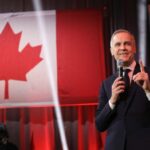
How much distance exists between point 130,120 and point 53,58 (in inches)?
55.0

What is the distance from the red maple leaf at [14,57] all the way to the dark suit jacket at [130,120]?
1386 millimetres

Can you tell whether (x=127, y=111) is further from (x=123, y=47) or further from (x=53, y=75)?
(x=53, y=75)

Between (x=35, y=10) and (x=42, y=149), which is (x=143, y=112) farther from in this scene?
(x=35, y=10)

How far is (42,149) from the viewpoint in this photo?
110 inches

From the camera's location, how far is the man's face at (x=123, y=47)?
4.97 ft

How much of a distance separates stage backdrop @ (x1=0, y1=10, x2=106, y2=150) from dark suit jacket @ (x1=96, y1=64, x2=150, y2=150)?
3.81 feet

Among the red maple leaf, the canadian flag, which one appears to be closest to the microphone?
the canadian flag

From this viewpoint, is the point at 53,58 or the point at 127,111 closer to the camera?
the point at 127,111

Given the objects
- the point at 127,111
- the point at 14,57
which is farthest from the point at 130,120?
the point at 14,57

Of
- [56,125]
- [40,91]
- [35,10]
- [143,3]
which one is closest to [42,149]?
[56,125]

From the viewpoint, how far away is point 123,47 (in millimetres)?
1539

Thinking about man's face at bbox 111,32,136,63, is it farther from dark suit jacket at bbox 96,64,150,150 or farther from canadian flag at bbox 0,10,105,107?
canadian flag at bbox 0,10,105,107

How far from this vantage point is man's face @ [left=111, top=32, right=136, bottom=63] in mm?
1516

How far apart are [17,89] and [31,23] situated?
1.89 feet
